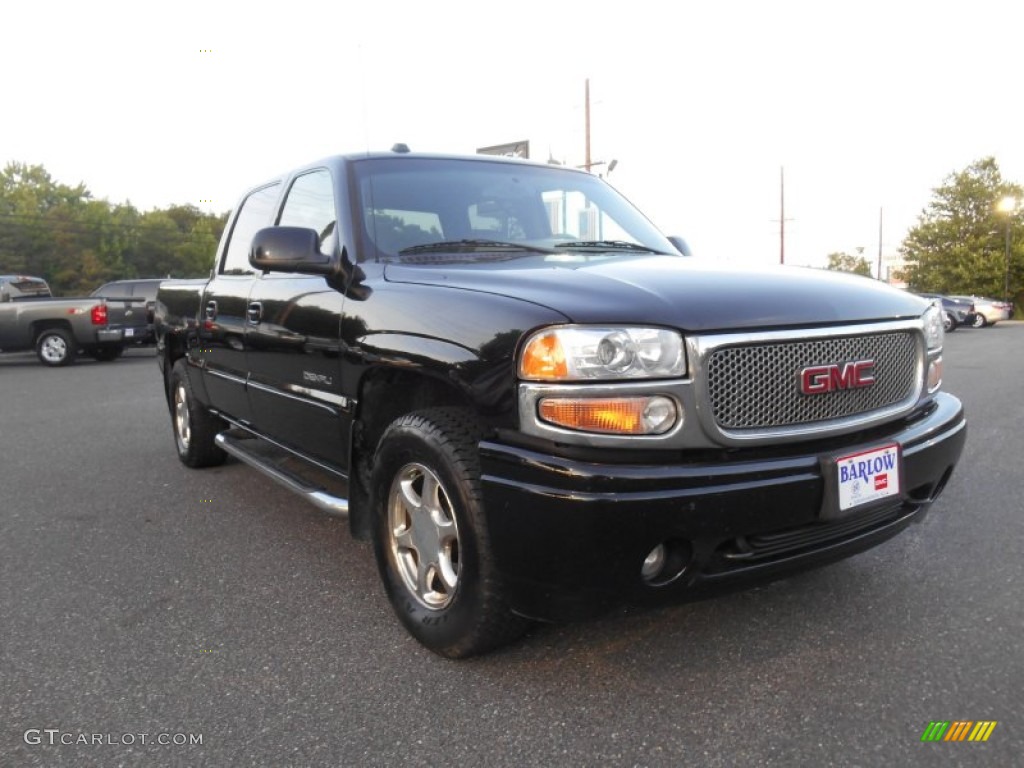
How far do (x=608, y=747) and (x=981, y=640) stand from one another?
1414 mm

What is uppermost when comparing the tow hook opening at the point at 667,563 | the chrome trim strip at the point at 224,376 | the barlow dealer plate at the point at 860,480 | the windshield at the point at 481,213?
the windshield at the point at 481,213

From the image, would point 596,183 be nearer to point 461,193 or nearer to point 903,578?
point 461,193

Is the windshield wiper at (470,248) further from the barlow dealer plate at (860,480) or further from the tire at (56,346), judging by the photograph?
the tire at (56,346)

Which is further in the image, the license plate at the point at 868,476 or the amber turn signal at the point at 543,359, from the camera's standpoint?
the license plate at the point at 868,476

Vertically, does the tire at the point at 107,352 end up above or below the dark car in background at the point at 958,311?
above

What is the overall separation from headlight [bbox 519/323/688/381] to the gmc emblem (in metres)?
0.43

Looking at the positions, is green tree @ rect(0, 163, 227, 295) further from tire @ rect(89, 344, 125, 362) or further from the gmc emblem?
the gmc emblem

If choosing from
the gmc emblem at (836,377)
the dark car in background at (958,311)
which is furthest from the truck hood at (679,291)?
the dark car in background at (958,311)

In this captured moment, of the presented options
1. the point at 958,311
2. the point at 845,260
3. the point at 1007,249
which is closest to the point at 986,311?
the point at 958,311

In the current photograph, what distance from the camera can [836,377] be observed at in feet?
7.98

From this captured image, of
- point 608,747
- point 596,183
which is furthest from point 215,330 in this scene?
point 608,747

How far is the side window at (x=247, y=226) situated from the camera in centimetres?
431

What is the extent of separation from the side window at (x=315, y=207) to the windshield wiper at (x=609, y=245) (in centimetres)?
97

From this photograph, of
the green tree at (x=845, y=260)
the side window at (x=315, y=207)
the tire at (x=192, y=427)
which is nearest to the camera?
the side window at (x=315, y=207)
